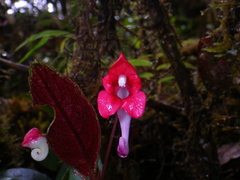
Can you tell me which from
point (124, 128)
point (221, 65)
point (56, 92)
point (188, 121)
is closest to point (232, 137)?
point (188, 121)

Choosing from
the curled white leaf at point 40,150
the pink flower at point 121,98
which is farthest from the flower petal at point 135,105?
the curled white leaf at point 40,150

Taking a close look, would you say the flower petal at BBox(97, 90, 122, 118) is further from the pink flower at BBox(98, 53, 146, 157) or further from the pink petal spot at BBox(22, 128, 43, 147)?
the pink petal spot at BBox(22, 128, 43, 147)

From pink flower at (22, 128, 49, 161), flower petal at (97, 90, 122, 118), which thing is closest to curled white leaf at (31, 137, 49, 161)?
pink flower at (22, 128, 49, 161)

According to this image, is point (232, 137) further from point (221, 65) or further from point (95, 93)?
point (95, 93)

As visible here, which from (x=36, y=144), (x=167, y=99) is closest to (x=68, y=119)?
(x=36, y=144)

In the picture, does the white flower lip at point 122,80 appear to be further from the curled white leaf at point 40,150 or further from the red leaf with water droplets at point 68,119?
the curled white leaf at point 40,150

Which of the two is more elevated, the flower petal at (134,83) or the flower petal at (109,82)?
the flower petal at (109,82)
